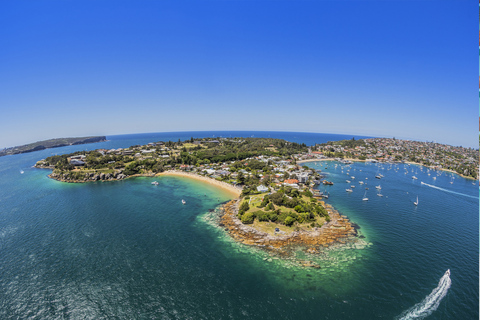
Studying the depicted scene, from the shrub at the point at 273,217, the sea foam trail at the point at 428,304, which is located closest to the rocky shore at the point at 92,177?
the shrub at the point at 273,217

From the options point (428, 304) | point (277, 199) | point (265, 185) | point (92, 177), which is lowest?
point (428, 304)

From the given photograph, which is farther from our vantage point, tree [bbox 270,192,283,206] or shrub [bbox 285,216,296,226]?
tree [bbox 270,192,283,206]

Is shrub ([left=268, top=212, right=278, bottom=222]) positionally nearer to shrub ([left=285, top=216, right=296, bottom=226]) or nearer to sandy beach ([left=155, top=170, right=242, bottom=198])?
shrub ([left=285, top=216, right=296, bottom=226])

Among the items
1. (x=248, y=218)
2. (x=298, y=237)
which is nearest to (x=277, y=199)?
(x=248, y=218)

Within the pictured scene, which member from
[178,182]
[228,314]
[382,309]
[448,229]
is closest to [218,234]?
[228,314]

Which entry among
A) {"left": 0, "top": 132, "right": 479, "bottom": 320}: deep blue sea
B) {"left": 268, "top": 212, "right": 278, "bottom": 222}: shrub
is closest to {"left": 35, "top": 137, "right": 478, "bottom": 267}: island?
{"left": 268, "top": 212, "right": 278, "bottom": 222}: shrub

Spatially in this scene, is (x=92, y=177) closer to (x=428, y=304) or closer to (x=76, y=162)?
(x=76, y=162)
